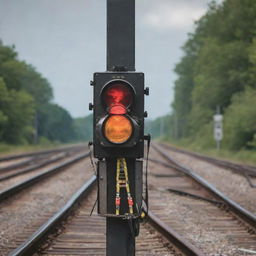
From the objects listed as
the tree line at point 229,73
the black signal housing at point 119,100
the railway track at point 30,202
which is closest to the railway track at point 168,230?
the railway track at point 30,202

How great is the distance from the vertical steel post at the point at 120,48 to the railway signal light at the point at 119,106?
6.2 inches

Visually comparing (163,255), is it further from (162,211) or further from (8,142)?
(8,142)

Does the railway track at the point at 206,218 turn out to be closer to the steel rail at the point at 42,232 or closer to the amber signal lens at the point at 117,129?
the steel rail at the point at 42,232

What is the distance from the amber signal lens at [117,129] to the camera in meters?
2.58

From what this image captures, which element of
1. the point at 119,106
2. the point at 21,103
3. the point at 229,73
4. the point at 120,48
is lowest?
the point at 119,106

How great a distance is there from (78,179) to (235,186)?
4.30m

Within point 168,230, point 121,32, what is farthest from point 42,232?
point 121,32

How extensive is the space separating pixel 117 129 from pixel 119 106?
5.9 inches

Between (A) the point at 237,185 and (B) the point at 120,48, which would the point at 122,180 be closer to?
(B) the point at 120,48

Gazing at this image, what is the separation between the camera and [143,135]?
2.70 m

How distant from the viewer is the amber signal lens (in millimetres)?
2580

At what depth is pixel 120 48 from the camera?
9.41ft

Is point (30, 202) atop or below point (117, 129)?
below

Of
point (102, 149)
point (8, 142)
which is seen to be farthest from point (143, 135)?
point (8, 142)
